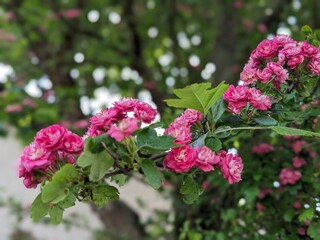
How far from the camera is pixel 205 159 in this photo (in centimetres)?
116

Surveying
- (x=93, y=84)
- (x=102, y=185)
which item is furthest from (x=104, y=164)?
(x=93, y=84)

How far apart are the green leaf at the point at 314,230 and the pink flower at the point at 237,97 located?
66 centimetres

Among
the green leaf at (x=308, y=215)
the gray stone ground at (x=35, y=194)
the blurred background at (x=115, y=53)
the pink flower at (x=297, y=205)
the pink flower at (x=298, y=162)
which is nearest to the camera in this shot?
the green leaf at (x=308, y=215)

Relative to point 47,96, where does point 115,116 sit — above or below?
above

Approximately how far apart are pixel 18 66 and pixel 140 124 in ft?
11.9

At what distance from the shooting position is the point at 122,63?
429cm

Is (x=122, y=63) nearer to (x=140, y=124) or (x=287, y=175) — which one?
(x=287, y=175)

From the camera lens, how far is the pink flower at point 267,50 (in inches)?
55.5

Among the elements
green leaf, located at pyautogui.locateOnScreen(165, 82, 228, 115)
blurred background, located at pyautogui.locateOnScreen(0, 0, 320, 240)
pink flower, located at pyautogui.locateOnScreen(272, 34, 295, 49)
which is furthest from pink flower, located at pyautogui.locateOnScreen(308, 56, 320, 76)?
blurred background, located at pyautogui.locateOnScreen(0, 0, 320, 240)

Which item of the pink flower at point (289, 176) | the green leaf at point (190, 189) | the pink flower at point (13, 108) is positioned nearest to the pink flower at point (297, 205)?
the pink flower at point (289, 176)

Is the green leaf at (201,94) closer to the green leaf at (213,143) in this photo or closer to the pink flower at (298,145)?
the green leaf at (213,143)

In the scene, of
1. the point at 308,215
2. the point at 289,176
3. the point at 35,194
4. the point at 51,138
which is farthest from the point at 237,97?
the point at 35,194

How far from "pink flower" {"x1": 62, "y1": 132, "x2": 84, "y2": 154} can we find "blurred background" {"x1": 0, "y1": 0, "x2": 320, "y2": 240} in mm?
2106

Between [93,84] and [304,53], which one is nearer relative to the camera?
[304,53]
